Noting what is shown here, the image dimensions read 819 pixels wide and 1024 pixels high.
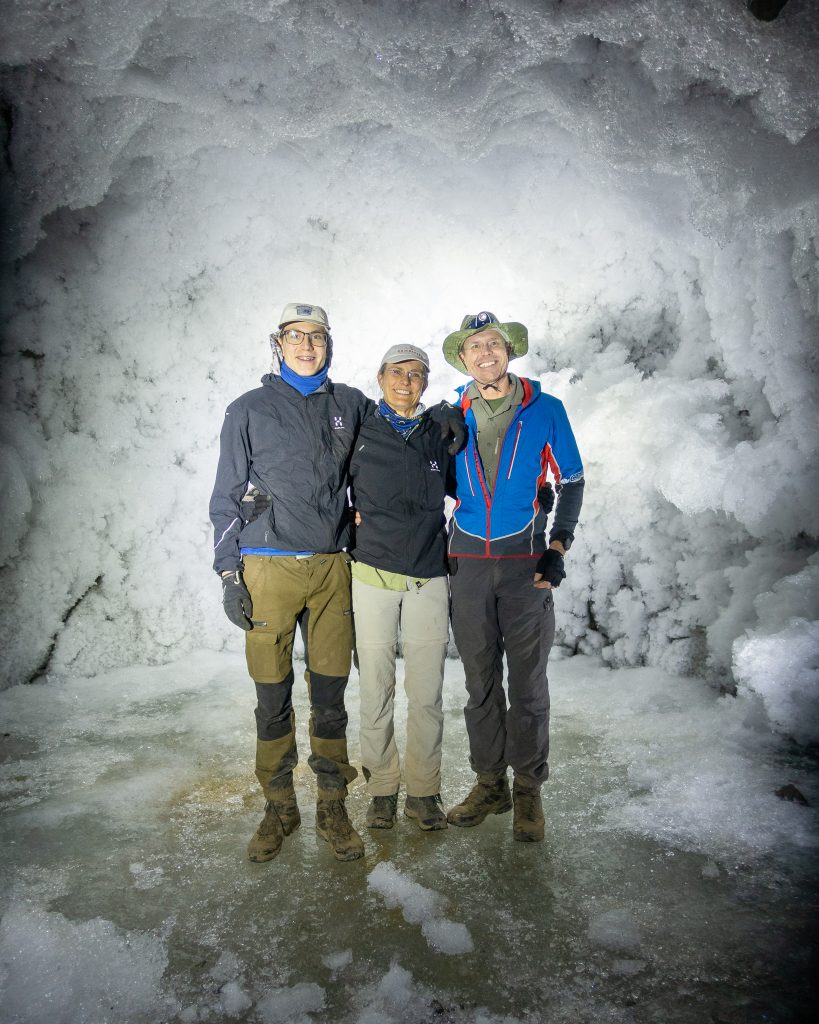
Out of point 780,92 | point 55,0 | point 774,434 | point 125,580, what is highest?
point 55,0

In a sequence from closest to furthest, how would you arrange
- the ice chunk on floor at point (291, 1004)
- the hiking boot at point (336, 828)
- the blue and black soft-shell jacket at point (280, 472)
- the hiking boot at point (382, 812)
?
the ice chunk on floor at point (291, 1004)
the hiking boot at point (336, 828)
the blue and black soft-shell jacket at point (280, 472)
the hiking boot at point (382, 812)

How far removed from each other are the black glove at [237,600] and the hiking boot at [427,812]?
3.39 feet

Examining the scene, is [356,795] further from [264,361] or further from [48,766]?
[264,361]

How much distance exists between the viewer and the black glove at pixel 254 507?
2.69 meters

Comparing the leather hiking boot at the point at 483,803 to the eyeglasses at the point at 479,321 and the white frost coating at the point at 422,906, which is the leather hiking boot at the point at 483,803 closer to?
the white frost coating at the point at 422,906

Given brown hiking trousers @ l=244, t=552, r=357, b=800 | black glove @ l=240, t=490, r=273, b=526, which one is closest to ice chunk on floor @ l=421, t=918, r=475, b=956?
brown hiking trousers @ l=244, t=552, r=357, b=800

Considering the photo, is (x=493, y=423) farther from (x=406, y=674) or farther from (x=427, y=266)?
(x=427, y=266)

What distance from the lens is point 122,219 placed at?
4.82 meters

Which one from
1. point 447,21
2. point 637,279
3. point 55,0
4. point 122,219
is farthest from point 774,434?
point 122,219

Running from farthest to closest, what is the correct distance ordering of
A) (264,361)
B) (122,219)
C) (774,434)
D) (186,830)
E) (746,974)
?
(264,361), (122,219), (774,434), (186,830), (746,974)

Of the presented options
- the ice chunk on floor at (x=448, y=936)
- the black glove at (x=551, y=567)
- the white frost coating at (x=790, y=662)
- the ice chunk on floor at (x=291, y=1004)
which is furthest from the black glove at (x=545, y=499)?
the ice chunk on floor at (x=291, y=1004)

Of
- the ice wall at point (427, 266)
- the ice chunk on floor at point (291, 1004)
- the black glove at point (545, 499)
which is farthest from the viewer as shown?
the ice wall at point (427, 266)

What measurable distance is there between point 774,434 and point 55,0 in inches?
169

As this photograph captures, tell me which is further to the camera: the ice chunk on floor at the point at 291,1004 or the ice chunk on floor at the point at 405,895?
the ice chunk on floor at the point at 405,895
